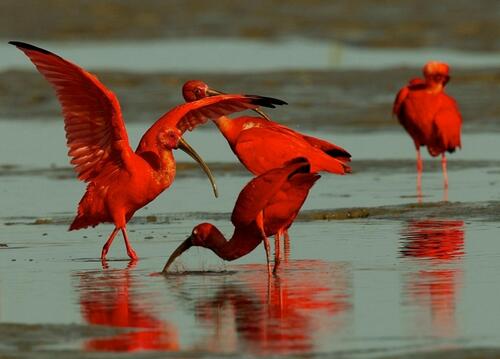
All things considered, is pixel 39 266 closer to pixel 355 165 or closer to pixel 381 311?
pixel 381 311

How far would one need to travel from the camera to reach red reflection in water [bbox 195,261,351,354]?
366 inches

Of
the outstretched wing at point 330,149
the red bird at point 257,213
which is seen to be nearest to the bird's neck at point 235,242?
the red bird at point 257,213

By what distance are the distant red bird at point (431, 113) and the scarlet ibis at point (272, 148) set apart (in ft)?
16.8

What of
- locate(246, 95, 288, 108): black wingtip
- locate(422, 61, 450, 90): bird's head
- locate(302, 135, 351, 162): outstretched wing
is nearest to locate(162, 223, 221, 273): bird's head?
locate(246, 95, 288, 108): black wingtip

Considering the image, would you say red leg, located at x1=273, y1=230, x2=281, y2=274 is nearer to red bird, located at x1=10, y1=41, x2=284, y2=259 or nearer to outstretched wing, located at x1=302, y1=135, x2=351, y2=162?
red bird, located at x1=10, y1=41, x2=284, y2=259

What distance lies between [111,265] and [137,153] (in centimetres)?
160

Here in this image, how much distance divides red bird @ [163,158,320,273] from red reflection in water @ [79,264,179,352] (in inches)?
22.5

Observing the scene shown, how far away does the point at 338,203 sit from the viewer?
16234mm

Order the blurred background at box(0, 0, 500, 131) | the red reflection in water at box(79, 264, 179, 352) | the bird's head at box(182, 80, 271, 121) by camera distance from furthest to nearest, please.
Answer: the blurred background at box(0, 0, 500, 131), the bird's head at box(182, 80, 271, 121), the red reflection in water at box(79, 264, 179, 352)

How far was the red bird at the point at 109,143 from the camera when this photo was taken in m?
13.6

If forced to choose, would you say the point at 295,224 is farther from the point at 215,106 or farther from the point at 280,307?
the point at 280,307

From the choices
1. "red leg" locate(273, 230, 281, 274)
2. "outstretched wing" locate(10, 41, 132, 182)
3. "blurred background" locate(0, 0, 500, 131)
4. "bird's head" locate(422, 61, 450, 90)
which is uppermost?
"blurred background" locate(0, 0, 500, 131)

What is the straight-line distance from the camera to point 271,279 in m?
11.8

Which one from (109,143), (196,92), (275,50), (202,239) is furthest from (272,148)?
(275,50)
